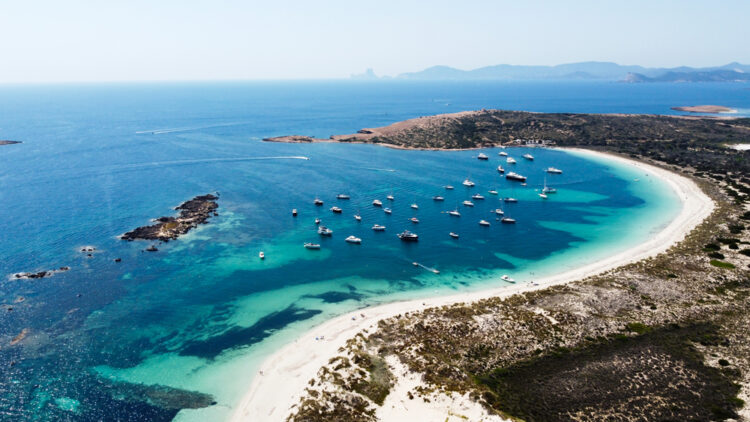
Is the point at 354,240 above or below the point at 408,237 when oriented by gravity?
below

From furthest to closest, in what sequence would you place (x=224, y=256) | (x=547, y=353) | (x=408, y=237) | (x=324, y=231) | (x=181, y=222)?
1. (x=181, y=222)
2. (x=324, y=231)
3. (x=408, y=237)
4. (x=224, y=256)
5. (x=547, y=353)

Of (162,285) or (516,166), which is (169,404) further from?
(516,166)

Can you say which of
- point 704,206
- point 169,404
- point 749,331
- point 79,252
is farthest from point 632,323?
point 79,252

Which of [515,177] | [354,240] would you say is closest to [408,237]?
[354,240]

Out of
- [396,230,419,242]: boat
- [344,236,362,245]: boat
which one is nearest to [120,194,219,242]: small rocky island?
[344,236,362,245]: boat

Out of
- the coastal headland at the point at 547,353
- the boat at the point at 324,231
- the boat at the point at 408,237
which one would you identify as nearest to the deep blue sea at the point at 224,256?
the boat at the point at 408,237

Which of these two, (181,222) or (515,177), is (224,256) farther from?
(515,177)

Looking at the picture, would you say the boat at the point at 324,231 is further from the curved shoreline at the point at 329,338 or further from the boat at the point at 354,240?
the curved shoreline at the point at 329,338
